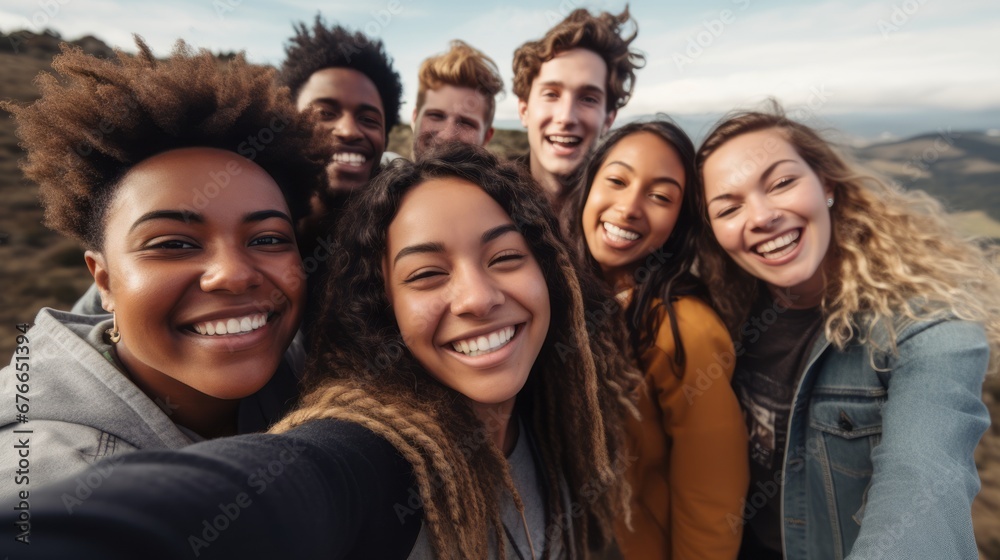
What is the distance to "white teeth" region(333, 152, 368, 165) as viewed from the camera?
2.90 meters

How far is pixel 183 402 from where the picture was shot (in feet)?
5.39

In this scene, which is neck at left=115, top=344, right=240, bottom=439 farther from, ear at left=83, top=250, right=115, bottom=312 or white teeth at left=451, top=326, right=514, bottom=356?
white teeth at left=451, top=326, right=514, bottom=356

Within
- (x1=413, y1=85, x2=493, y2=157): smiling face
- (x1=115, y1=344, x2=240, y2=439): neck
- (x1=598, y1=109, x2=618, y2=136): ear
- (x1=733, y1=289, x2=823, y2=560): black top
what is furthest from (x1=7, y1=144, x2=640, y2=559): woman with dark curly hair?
(x1=598, y1=109, x2=618, y2=136): ear

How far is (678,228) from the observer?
8.80ft

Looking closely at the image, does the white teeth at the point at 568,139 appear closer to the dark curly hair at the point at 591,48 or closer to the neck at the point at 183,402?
the dark curly hair at the point at 591,48

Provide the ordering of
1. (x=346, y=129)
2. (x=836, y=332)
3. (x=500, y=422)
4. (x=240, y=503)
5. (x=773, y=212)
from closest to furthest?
(x=240, y=503) → (x=500, y=422) → (x=836, y=332) → (x=773, y=212) → (x=346, y=129)

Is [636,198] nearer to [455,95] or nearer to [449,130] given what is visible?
[449,130]

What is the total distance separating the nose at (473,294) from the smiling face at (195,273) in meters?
0.58

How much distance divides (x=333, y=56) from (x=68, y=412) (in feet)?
8.33

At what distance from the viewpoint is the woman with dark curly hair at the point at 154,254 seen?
142 cm

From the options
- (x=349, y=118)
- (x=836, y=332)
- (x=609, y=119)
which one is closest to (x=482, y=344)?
(x=836, y=332)

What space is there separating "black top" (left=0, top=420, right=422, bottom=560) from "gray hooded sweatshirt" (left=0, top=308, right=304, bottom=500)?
638mm

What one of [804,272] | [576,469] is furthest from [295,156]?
[804,272]

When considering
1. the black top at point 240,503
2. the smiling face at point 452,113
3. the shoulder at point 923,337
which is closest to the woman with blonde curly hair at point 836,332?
the shoulder at point 923,337
